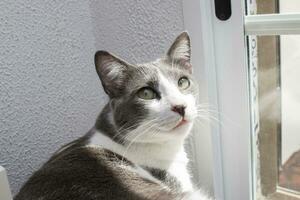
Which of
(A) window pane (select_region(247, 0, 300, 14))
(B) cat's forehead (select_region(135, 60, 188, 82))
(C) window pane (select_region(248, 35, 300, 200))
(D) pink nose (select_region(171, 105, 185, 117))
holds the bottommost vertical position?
(C) window pane (select_region(248, 35, 300, 200))

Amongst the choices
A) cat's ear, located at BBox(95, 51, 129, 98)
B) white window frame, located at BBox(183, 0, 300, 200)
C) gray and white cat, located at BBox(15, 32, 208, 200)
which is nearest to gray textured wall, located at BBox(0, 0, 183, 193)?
white window frame, located at BBox(183, 0, 300, 200)

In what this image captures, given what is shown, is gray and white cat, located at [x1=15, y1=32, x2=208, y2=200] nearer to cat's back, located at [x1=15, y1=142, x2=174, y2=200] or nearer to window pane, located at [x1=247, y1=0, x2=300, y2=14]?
cat's back, located at [x1=15, y1=142, x2=174, y2=200]

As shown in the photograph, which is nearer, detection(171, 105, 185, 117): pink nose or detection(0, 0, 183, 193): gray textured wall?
detection(171, 105, 185, 117): pink nose

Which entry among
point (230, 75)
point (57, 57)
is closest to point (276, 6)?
point (230, 75)

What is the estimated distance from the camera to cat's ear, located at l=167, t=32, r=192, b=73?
0.93 metres

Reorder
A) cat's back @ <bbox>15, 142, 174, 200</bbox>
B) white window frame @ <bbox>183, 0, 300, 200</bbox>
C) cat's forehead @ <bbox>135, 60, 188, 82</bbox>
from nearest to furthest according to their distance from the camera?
1. cat's back @ <bbox>15, 142, 174, 200</bbox>
2. cat's forehead @ <bbox>135, 60, 188, 82</bbox>
3. white window frame @ <bbox>183, 0, 300, 200</bbox>

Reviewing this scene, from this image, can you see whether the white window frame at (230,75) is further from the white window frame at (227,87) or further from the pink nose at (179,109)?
the pink nose at (179,109)

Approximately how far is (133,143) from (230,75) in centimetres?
35

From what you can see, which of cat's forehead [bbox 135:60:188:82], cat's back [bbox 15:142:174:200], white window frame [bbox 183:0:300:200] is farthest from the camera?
white window frame [bbox 183:0:300:200]

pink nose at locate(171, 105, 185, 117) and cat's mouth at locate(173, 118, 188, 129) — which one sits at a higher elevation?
pink nose at locate(171, 105, 185, 117)

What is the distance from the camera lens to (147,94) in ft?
2.86

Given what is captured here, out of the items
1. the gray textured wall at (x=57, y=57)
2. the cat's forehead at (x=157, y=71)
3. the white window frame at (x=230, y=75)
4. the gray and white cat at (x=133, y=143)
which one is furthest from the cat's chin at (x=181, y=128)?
the gray textured wall at (x=57, y=57)

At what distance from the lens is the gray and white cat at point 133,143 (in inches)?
32.3

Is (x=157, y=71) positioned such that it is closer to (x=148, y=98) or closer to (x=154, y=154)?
(x=148, y=98)
